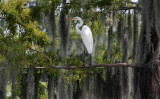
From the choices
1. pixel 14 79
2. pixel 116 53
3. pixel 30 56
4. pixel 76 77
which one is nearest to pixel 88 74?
pixel 76 77

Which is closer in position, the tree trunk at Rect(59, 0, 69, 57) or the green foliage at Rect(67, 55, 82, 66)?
the tree trunk at Rect(59, 0, 69, 57)

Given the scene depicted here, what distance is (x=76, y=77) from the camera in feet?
10.4

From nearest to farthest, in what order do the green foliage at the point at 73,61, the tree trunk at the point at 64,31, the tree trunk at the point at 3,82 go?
the tree trunk at the point at 3,82 < the tree trunk at the point at 64,31 < the green foliage at the point at 73,61

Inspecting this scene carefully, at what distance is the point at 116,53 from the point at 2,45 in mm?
1516

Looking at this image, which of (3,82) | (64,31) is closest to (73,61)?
(64,31)

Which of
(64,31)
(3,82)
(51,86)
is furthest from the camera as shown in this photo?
(51,86)

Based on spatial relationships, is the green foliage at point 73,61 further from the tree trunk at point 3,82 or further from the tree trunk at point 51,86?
the tree trunk at point 3,82

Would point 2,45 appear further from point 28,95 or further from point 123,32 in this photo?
point 123,32

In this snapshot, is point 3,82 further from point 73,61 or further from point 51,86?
point 73,61

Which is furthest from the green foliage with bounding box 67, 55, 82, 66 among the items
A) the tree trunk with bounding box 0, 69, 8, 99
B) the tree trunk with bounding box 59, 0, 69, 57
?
the tree trunk with bounding box 0, 69, 8, 99

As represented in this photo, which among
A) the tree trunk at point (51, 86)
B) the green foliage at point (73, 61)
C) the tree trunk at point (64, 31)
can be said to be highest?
the tree trunk at point (64, 31)

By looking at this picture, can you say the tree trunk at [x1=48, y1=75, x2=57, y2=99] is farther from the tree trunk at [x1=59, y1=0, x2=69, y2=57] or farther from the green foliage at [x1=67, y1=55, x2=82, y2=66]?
the tree trunk at [x1=59, y1=0, x2=69, y2=57]

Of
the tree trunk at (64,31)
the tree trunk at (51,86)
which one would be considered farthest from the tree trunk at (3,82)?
the tree trunk at (64,31)

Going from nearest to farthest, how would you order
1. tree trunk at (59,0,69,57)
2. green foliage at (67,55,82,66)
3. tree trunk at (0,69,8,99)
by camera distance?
tree trunk at (0,69,8,99) → tree trunk at (59,0,69,57) → green foliage at (67,55,82,66)
